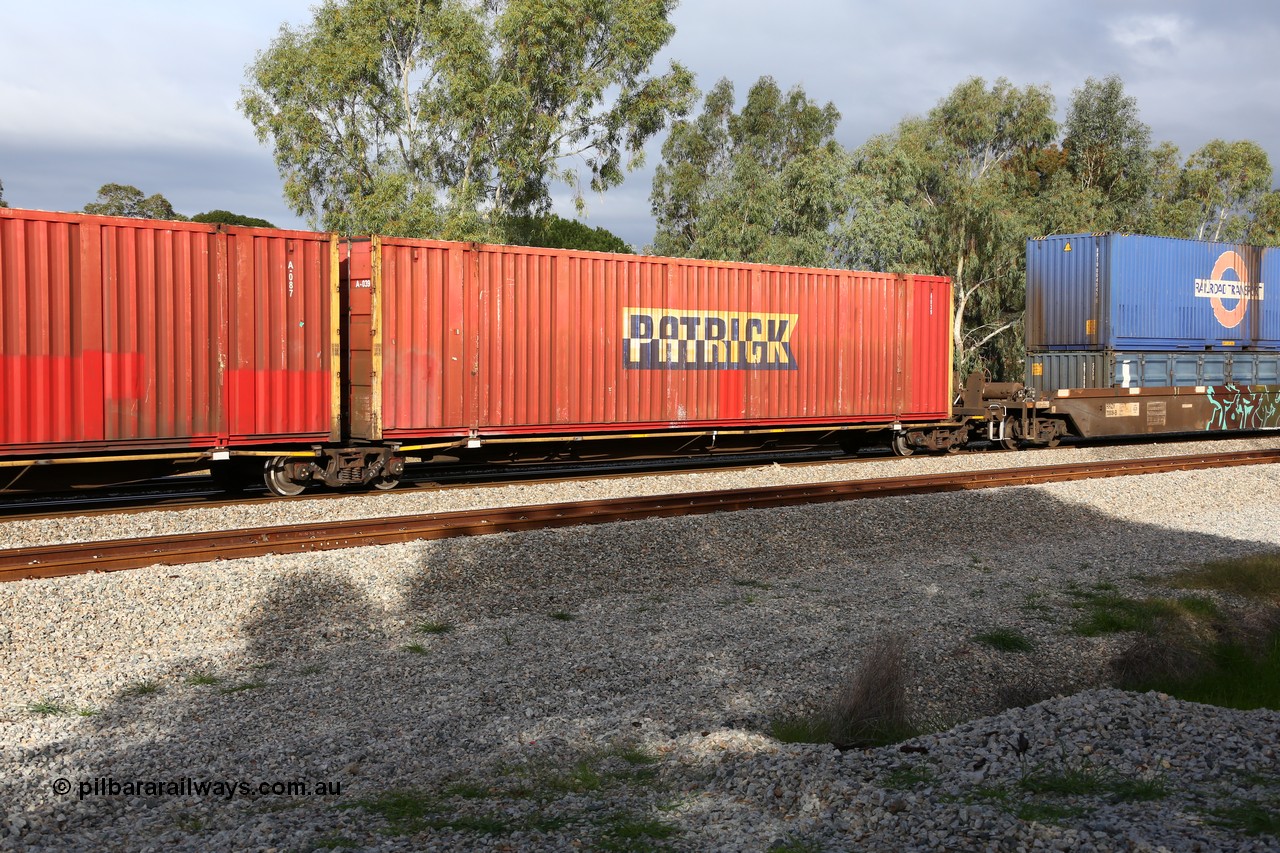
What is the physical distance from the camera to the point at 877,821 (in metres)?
4.29

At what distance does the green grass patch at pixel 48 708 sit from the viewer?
5.90 m

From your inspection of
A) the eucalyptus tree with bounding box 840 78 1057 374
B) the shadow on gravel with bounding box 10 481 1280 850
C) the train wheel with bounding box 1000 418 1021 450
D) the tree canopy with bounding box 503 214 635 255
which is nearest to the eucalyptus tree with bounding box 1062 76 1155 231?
the eucalyptus tree with bounding box 840 78 1057 374

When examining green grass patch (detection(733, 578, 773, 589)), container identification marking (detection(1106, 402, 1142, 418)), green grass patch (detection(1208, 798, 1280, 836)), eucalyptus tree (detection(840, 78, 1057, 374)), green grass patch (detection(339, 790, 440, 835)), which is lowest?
green grass patch (detection(339, 790, 440, 835))

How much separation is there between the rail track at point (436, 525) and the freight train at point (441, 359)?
3.21 m

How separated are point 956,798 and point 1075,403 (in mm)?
17563

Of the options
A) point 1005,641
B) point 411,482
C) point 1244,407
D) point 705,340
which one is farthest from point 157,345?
point 1244,407

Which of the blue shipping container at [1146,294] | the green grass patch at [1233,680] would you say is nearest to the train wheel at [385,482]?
the green grass patch at [1233,680]

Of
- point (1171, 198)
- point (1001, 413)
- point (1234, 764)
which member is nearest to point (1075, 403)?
point (1001, 413)

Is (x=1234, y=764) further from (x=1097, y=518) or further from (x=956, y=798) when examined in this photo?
(x=1097, y=518)

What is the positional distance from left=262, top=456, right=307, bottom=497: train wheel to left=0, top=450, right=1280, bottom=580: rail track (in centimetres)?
334

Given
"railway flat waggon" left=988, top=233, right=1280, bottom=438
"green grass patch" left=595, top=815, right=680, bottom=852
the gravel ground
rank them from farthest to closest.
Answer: "railway flat waggon" left=988, top=233, right=1280, bottom=438 < the gravel ground < "green grass patch" left=595, top=815, right=680, bottom=852

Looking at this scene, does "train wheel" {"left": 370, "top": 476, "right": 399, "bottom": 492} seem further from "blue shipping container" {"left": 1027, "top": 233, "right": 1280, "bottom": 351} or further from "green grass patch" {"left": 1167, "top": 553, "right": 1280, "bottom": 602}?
"blue shipping container" {"left": 1027, "top": 233, "right": 1280, "bottom": 351}

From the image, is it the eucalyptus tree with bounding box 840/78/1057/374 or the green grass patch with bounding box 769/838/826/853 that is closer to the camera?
the green grass patch with bounding box 769/838/826/853

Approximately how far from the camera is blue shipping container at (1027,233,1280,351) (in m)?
20.9
